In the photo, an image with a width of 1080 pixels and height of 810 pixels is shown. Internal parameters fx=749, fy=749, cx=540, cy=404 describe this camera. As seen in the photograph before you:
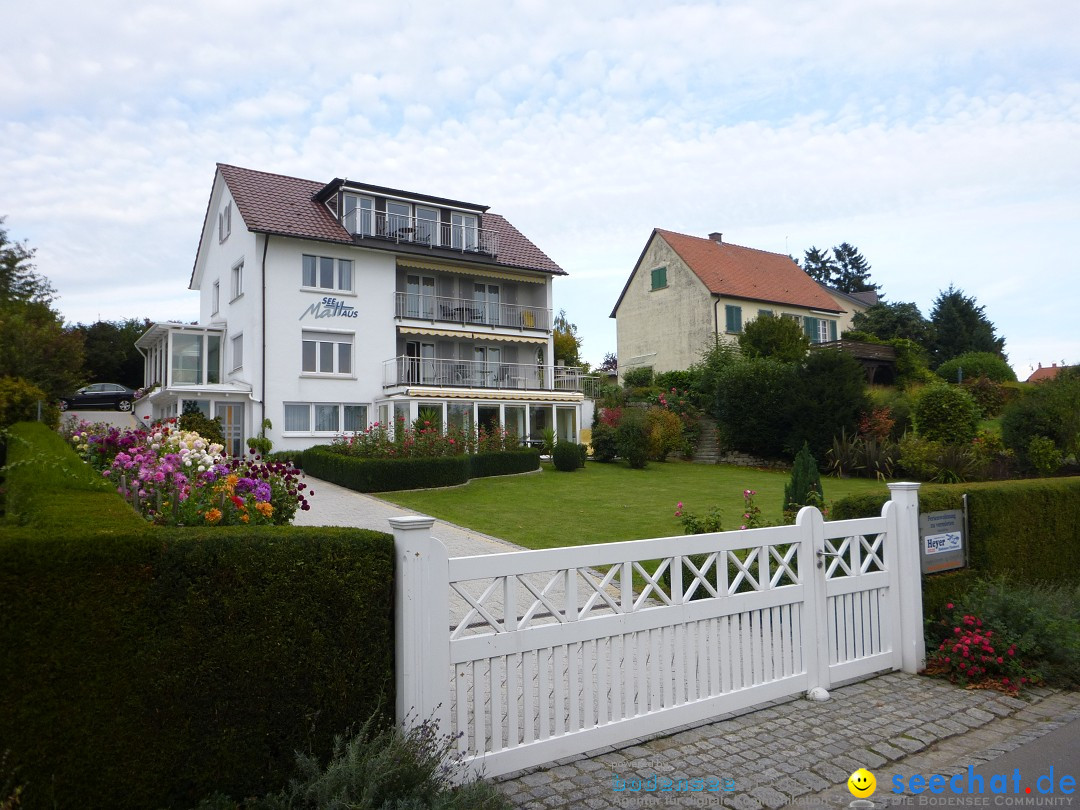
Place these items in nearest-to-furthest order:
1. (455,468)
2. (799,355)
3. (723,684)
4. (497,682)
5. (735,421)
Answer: (497,682)
(723,684)
(455,468)
(735,421)
(799,355)

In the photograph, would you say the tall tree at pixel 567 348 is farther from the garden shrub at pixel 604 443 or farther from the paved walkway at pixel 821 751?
the paved walkway at pixel 821 751

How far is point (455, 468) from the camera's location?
20203mm

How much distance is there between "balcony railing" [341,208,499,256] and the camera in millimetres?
29266

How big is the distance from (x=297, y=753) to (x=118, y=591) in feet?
3.64

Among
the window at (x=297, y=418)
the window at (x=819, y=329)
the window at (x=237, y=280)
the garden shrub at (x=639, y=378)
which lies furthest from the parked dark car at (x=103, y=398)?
the window at (x=819, y=329)

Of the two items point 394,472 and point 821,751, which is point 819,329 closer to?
point 394,472

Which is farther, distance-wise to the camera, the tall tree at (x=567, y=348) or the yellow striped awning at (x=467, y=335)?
the tall tree at (x=567, y=348)

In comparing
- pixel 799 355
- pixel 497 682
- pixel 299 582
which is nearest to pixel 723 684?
pixel 497 682

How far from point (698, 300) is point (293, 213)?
68.1ft

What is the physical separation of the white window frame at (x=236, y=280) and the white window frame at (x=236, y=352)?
159cm

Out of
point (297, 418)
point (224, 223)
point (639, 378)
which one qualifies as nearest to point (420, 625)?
point (297, 418)

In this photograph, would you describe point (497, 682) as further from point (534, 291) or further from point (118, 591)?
point (534, 291)

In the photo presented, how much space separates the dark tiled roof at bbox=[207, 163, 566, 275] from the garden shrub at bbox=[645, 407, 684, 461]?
8659 millimetres

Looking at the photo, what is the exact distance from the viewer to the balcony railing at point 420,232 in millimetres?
29266
